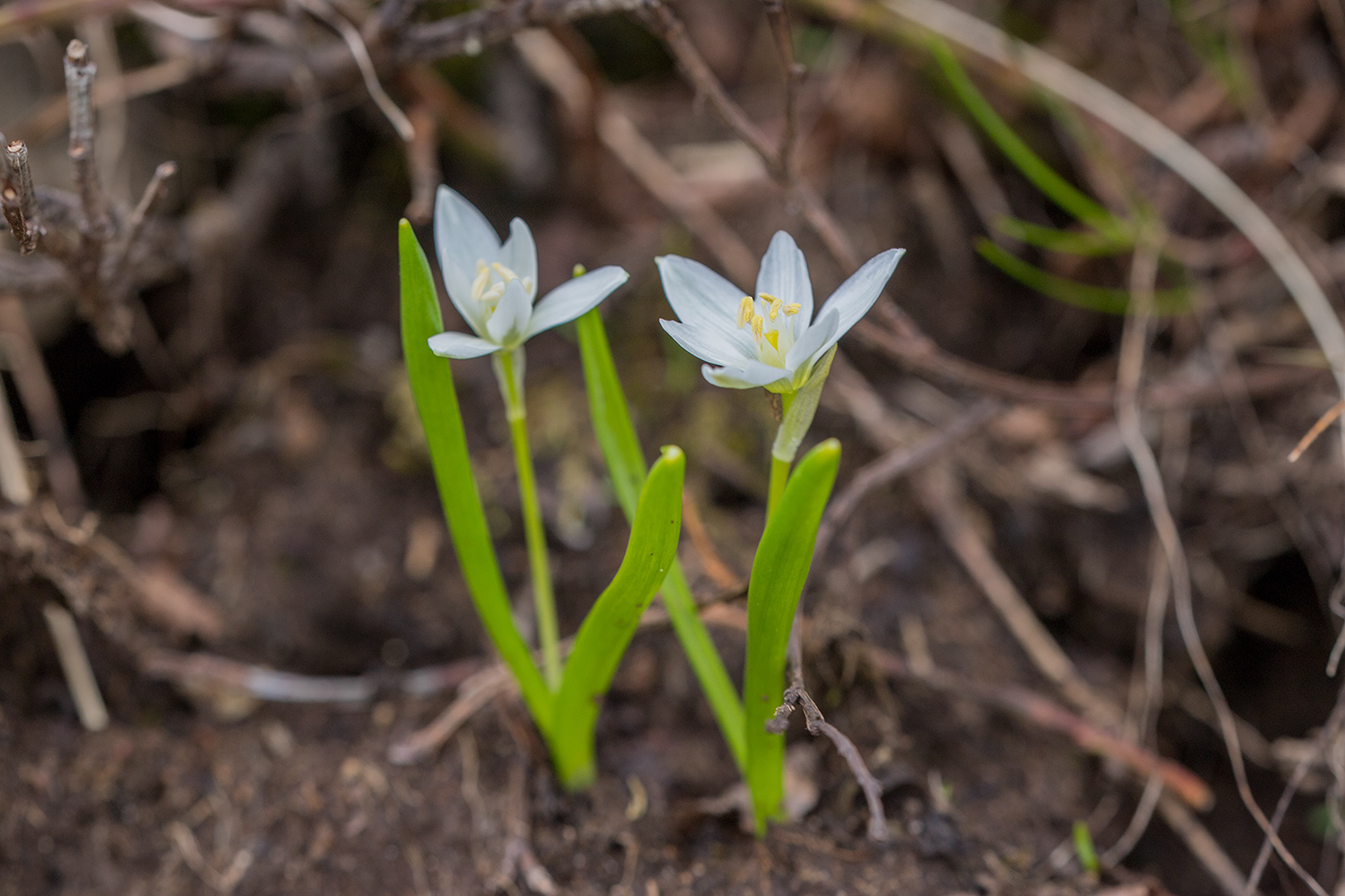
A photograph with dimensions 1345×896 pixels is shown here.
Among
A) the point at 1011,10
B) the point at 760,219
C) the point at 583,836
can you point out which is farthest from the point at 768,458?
the point at 1011,10

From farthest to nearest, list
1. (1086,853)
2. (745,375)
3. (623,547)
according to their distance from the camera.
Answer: (623,547) → (1086,853) → (745,375)

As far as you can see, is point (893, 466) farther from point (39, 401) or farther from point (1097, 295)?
point (39, 401)

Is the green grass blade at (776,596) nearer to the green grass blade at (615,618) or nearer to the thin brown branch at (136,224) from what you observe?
the green grass blade at (615,618)

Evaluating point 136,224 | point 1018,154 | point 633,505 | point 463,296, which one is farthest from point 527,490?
point 1018,154

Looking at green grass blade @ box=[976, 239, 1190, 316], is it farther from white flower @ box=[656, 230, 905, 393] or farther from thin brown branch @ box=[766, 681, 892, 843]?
thin brown branch @ box=[766, 681, 892, 843]

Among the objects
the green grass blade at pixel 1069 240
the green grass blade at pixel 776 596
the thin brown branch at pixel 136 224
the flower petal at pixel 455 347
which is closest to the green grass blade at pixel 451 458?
the flower petal at pixel 455 347

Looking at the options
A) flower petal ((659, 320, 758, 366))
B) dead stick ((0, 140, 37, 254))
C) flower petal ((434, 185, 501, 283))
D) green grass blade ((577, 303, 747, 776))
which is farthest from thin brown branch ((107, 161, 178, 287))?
flower petal ((659, 320, 758, 366))
